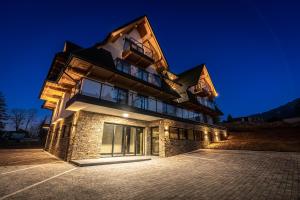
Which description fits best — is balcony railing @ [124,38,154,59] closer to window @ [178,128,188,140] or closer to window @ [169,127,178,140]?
window @ [169,127,178,140]

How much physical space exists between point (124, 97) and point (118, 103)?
237cm

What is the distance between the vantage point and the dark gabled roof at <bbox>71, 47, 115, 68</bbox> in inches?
380

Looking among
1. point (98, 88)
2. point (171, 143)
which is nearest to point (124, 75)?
point (98, 88)

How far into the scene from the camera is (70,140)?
9664 mm

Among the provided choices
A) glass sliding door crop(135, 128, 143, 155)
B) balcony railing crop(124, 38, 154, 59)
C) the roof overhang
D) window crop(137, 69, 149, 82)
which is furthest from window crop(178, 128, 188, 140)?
balcony railing crop(124, 38, 154, 59)

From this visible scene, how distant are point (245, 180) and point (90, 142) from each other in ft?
30.3

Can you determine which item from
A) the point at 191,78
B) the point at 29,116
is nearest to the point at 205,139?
the point at 191,78

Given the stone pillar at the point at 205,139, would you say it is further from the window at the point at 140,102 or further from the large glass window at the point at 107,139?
the large glass window at the point at 107,139

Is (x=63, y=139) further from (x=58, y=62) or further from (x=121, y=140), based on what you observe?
(x=58, y=62)

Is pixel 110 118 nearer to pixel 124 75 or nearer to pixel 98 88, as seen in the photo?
pixel 98 88

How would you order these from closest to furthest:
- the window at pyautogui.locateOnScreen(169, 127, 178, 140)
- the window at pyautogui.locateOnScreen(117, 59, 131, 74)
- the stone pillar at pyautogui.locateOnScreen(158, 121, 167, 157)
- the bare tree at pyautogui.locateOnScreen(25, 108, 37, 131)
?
the stone pillar at pyautogui.locateOnScreen(158, 121, 167, 157) → the window at pyautogui.locateOnScreen(117, 59, 131, 74) → the window at pyautogui.locateOnScreen(169, 127, 178, 140) → the bare tree at pyautogui.locateOnScreen(25, 108, 37, 131)

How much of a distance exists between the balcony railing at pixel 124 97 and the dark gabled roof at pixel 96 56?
1.48 meters

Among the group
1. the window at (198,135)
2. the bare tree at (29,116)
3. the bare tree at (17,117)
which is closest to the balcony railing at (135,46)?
the window at (198,135)

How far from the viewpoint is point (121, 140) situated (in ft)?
39.5
